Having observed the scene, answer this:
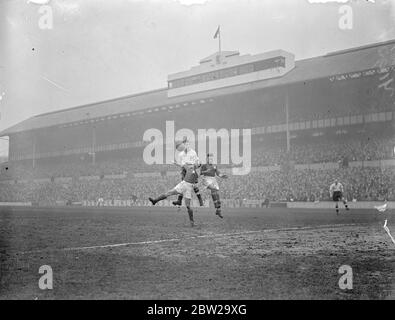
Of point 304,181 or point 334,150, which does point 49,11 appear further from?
point 334,150

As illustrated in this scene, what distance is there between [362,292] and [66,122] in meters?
46.9

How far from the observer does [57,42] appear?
1409 cm

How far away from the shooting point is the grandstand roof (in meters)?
30.0

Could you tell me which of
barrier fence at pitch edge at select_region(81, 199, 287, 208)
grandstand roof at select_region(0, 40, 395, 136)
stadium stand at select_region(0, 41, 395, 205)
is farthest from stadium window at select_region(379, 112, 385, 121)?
barrier fence at pitch edge at select_region(81, 199, 287, 208)

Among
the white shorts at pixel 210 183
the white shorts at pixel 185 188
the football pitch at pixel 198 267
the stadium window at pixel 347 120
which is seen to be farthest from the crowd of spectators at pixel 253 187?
the football pitch at pixel 198 267

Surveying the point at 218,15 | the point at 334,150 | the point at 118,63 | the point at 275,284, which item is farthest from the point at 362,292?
the point at 334,150

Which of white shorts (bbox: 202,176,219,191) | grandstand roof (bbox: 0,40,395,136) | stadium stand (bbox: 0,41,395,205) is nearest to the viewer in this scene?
white shorts (bbox: 202,176,219,191)

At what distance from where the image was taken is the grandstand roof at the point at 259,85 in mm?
29953

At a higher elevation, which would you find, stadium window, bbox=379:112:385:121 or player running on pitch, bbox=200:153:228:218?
stadium window, bbox=379:112:385:121

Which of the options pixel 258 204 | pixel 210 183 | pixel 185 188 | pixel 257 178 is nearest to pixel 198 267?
pixel 185 188

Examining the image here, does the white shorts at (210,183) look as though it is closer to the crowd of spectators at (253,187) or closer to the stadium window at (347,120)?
the crowd of spectators at (253,187)

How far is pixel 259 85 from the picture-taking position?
3353 centimetres

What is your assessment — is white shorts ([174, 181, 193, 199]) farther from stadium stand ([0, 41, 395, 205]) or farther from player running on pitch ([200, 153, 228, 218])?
stadium stand ([0, 41, 395, 205])

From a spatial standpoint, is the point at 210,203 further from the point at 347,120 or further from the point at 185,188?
the point at 185,188
